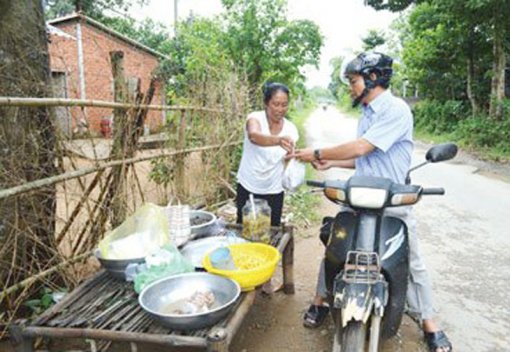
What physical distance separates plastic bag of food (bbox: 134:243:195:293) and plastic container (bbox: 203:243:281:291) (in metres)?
0.13

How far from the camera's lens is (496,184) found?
8.63 metres

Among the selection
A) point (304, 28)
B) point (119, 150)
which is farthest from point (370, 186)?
point (304, 28)

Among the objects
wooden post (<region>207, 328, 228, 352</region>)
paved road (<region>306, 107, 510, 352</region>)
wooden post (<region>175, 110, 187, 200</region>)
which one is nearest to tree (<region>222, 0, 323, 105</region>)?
paved road (<region>306, 107, 510, 352</region>)

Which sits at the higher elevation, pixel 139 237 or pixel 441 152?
pixel 441 152

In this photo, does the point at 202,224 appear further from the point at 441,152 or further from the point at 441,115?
the point at 441,115

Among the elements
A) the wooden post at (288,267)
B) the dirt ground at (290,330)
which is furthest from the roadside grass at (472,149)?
the wooden post at (288,267)

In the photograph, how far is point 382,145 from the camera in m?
2.42

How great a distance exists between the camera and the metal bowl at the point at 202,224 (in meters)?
3.06

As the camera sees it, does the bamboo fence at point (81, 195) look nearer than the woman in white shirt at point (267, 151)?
Yes

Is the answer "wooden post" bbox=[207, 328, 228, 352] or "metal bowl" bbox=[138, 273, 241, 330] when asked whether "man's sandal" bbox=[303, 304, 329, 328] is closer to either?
"metal bowl" bbox=[138, 273, 241, 330]

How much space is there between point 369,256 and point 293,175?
120 cm

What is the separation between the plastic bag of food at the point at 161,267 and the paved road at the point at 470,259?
204cm

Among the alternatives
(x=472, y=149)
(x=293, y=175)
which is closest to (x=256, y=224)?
(x=293, y=175)

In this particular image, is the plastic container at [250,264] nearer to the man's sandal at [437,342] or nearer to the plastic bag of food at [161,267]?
the plastic bag of food at [161,267]
